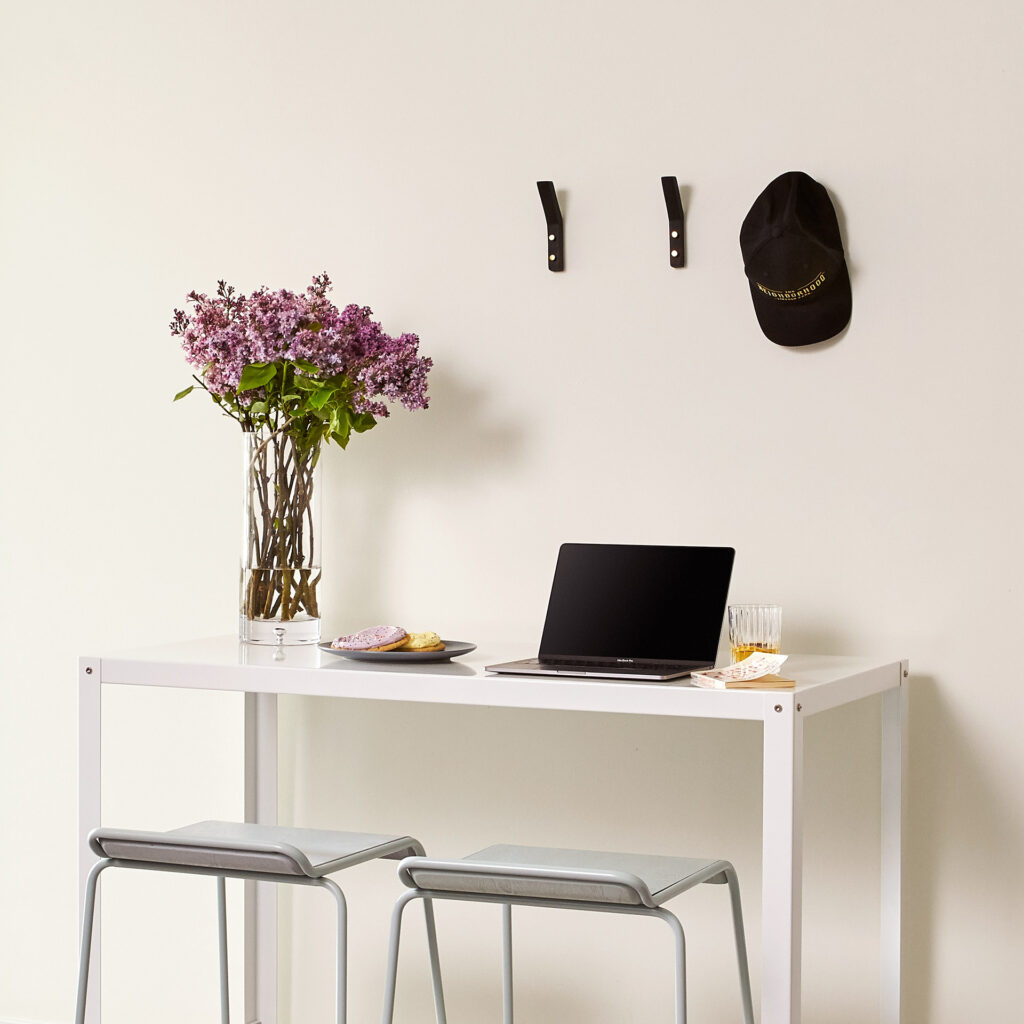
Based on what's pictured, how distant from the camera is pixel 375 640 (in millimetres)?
1978

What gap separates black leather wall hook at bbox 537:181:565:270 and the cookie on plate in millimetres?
677

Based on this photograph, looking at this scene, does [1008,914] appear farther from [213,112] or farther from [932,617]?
[213,112]

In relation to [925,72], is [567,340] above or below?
below

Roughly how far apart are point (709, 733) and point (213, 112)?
140 cm

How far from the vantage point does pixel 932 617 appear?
207 cm

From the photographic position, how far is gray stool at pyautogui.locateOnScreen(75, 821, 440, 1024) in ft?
5.50

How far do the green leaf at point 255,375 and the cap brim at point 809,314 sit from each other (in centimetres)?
75

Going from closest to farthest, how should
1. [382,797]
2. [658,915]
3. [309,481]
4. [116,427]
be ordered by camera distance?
1. [658,915]
2. [309,481]
3. [382,797]
4. [116,427]

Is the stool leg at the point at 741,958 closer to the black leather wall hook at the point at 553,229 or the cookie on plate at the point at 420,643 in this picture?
the cookie on plate at the point at 420,643

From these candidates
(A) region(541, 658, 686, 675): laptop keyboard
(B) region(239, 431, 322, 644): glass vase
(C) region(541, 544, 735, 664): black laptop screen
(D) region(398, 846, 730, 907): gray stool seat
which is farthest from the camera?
(B) region(239, 431, 322, 644): glass vase

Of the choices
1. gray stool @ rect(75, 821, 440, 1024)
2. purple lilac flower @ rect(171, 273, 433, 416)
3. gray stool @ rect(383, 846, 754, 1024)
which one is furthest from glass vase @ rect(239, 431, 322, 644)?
gray stool @ rect(383, 846, 754, 1024)

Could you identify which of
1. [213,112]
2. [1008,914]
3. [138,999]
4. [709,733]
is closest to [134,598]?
[138,999]

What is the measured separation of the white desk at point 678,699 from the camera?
160 cm

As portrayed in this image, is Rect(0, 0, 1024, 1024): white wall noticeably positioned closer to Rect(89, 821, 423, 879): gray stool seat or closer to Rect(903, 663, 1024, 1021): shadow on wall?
Rect(903, 663, 1024, 1021): shadow on wall
